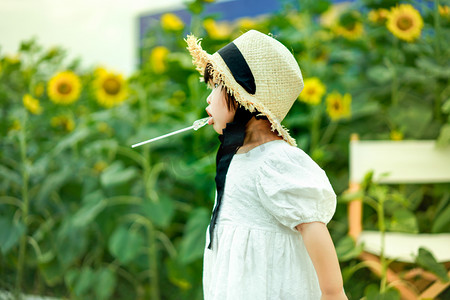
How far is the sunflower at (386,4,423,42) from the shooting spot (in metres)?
1.52

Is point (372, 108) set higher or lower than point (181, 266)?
higher

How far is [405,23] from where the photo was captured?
A: 5.01ft

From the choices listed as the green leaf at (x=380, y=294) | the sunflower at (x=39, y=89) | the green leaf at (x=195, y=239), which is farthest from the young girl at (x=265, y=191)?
the sunflower at (x=39, y=89)

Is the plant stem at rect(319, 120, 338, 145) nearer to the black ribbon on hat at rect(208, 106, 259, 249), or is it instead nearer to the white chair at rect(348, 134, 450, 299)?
the white chair at rect(348, 134, 450, 299)

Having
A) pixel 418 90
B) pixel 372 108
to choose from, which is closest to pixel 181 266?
pixel 372 108

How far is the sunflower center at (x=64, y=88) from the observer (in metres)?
1.84

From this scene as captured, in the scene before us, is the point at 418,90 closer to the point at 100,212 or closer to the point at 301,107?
the point at 301,107

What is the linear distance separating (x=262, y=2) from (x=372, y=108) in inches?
65.5

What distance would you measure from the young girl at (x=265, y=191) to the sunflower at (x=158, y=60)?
0.95 meters

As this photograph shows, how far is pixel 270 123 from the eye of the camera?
695 millimetres

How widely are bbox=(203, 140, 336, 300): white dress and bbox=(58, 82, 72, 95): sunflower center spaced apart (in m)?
1.32

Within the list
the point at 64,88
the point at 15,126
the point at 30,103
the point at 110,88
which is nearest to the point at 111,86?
the point at 110,88

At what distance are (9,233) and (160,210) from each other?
1.74 feet

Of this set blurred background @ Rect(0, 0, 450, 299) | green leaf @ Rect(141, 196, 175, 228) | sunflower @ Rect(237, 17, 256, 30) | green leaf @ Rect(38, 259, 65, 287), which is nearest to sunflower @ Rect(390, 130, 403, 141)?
blurred background @ Rect(0, 0, 450, 299)
